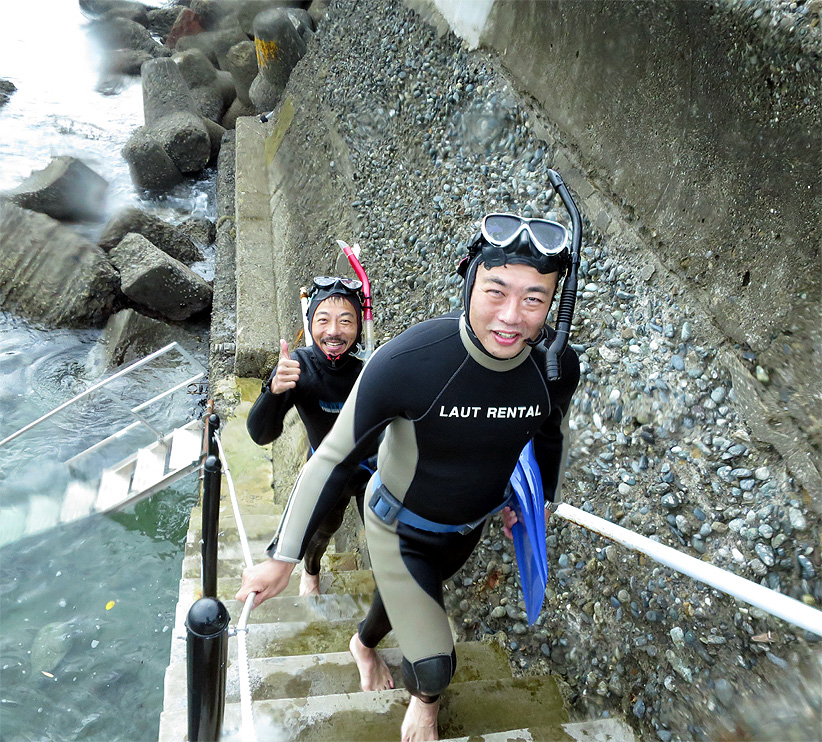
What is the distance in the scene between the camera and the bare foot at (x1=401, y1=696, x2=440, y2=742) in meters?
2.04

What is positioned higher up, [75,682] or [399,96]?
[399,96]

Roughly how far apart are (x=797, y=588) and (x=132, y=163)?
471 inches

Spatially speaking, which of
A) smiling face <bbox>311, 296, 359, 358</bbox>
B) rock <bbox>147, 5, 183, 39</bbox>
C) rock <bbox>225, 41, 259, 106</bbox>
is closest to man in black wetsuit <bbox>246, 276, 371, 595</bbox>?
smiling face <bbox>311, 296, 359, 358</bbox>

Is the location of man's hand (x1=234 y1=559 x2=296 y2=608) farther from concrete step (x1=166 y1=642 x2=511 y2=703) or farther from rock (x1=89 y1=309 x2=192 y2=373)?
rock (x1=89 y1=309 x2=192 y2=373)

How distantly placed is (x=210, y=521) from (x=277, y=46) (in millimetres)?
9206

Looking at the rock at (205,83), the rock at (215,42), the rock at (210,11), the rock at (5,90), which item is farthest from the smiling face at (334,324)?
the rock at (5,90)

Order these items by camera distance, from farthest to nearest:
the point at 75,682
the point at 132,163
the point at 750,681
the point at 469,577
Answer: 1. the point at 132,163
2. the point at 75,682
3. the point at 469,577
4. the point at 750,681

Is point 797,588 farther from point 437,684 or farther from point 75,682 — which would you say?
point 75,682

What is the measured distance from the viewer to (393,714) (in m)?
2.15

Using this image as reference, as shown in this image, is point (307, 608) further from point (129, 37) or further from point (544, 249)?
point (129, 37)

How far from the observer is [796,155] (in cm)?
223

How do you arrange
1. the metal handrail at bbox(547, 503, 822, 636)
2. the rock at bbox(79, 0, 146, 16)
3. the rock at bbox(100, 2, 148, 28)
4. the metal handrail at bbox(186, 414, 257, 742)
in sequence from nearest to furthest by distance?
1. the metal handrail at bbox(547, 503, 822, 636)
2. the metal handrail at bbox(186, 414, 257, 742)
3. the rock at bbox(100, 2, 148, 28)
4. the rock at bbox(79, 0, 146, 16)

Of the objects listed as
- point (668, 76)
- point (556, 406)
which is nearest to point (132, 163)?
point (668, 76)

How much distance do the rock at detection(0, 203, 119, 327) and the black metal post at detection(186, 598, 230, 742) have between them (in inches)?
306
